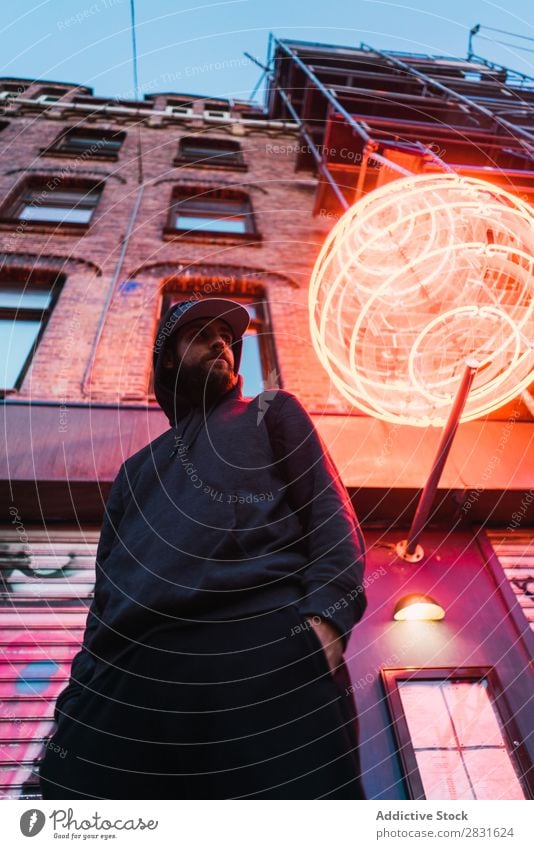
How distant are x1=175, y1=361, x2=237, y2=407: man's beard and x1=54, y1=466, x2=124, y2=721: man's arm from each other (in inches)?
24.6

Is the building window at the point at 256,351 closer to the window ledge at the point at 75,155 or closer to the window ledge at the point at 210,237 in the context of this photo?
the window ledge at the point at 210,237

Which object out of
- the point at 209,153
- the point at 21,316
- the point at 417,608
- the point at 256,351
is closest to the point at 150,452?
the point at 417,608

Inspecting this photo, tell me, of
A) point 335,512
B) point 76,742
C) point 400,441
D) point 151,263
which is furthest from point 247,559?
point 151,263

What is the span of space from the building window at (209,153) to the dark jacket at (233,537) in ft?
32.9

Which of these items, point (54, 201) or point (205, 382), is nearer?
point (205, 382)

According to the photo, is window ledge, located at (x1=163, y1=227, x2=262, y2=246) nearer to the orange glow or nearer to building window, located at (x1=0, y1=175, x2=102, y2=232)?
building window, located at (x1=0, y1=175, x2=102, y2=232)

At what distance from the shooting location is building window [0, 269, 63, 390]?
5645 millimetres

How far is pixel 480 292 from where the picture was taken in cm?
407

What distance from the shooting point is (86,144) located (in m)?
11.8

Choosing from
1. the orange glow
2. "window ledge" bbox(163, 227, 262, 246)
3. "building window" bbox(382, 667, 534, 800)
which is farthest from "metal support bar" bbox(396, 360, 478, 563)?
"window ledge" bbox(163, 227, 262, 246)

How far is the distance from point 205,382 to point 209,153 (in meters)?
11.1

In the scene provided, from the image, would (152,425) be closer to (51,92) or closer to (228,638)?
(228,638)

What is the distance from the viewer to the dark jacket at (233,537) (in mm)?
1814
